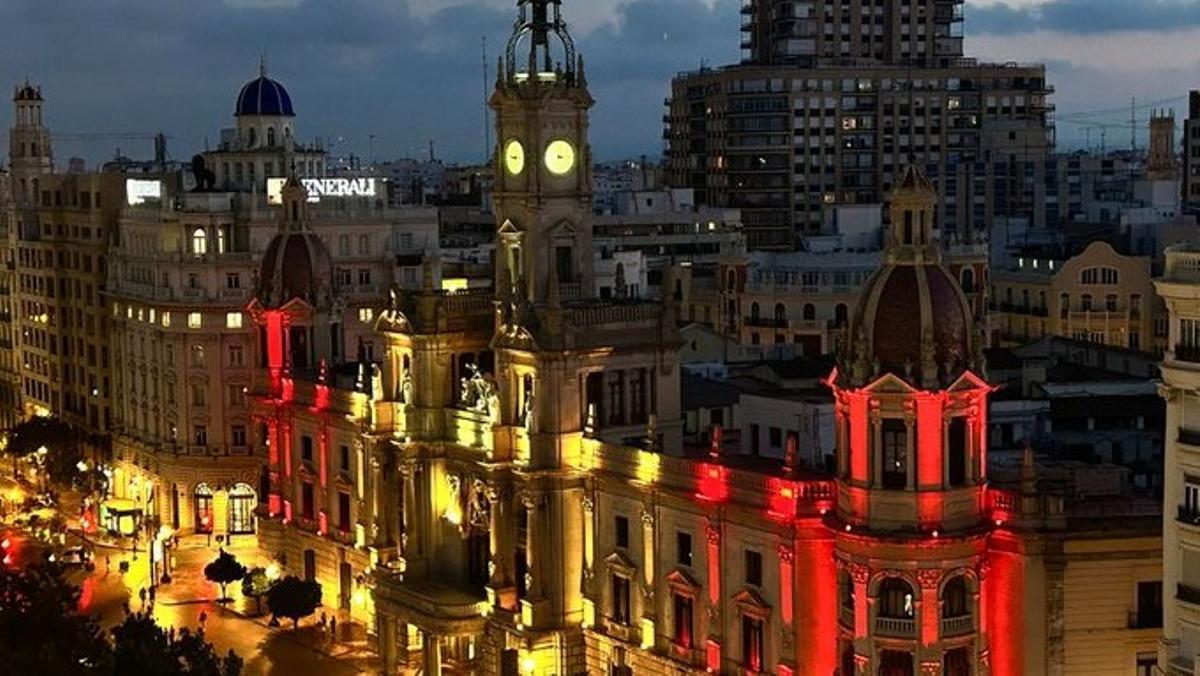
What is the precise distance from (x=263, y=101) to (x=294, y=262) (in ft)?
118

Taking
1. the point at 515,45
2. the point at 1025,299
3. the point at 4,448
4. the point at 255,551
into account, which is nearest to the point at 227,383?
the point at 255,551

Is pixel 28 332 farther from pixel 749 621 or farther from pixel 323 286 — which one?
pixel 749 621

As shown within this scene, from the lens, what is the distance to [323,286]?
5044 inches

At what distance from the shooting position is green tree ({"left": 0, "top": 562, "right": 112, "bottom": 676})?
7844 centimetres

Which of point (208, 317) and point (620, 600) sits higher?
point (208, 317)

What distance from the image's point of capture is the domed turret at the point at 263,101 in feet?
523

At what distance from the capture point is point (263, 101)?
16000cm

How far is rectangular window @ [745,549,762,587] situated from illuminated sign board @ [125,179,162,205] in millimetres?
81911

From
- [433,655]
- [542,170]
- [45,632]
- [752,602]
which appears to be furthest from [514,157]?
[45,632]

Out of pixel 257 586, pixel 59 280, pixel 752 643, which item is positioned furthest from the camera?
pixel 59 280

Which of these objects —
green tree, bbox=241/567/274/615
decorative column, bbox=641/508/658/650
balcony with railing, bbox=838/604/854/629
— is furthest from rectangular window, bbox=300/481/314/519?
balcony with railing, bbox=838/604/854/629

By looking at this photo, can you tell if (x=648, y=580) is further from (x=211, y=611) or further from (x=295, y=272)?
(x=295, y=272)

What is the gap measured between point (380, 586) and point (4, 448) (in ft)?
247

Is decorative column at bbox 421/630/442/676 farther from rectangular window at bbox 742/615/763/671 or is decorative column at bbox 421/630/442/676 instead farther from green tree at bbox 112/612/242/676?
rectangular window at bbox 742/615/763/671
